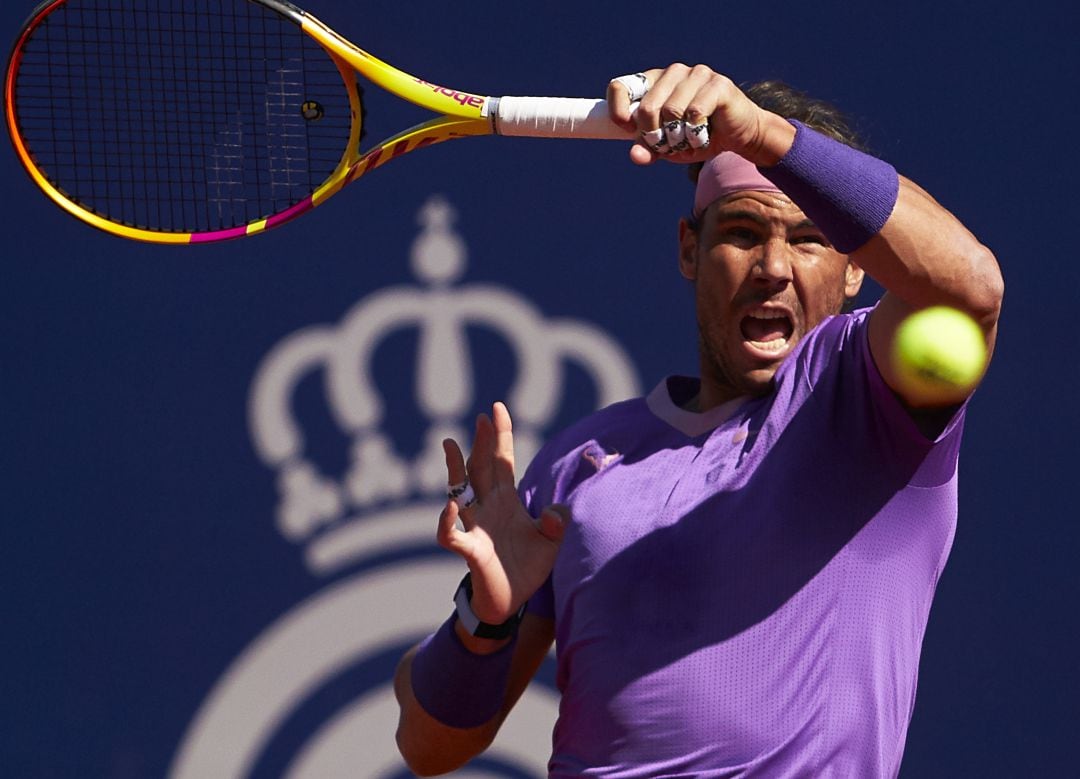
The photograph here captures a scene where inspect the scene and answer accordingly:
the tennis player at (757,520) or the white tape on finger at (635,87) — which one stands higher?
the white tape on finger at (635,87)

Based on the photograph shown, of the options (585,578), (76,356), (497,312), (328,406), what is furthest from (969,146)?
(76,356)

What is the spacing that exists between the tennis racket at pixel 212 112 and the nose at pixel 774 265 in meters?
0.41

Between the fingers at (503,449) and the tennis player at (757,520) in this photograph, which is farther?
the fingers at (503,449)

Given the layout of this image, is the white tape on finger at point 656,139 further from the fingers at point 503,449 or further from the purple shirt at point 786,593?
the fingers at point 503,449

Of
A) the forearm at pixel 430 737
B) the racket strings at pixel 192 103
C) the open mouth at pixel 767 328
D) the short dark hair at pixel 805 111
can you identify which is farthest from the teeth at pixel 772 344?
the racket strings at pixel 192 103

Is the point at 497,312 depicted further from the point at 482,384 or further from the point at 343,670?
the point at 343,670

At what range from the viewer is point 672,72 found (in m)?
1.96

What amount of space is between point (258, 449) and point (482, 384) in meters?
0.52

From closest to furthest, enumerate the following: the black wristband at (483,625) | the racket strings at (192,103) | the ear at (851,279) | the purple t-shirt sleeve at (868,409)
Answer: the purple t-shirt sleeve at (868,409) < the black wristband at (483,625) < the ear at (851,279) < the racket strings at (192,103)

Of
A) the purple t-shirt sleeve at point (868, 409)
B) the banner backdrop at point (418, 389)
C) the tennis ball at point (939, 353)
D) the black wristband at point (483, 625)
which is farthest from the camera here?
the banner backdrop at point (418, 389)

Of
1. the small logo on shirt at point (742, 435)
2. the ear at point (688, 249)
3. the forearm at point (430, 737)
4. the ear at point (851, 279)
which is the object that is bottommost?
the forearm at point (430, 737)

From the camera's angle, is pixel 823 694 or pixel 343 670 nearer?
pixel 823 694

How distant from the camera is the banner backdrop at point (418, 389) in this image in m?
3.62

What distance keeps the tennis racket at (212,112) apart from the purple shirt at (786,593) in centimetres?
47
